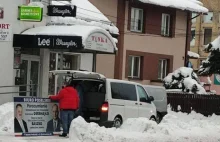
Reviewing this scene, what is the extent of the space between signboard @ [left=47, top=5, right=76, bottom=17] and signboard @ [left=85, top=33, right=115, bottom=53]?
1216 millimetres

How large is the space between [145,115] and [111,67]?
11.8 meters

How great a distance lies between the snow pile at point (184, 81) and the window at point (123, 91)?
14.2 meters

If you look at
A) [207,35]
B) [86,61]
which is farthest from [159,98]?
[207,35]

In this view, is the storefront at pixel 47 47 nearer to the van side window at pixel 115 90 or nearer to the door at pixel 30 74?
the door at pixel 30 74

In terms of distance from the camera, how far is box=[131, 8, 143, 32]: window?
31.8 m

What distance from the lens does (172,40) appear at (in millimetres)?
34281

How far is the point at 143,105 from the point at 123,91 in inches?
57.5

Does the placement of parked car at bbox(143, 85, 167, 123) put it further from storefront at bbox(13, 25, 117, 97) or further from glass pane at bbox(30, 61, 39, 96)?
glass pane at bbox(30, 61, 39, 96)

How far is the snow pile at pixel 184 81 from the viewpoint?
104 ft

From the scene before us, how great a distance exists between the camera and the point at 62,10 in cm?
2025

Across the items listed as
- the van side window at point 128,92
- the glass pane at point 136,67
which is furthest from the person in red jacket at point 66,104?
the glass pane at point 136,67

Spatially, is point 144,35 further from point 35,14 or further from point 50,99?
point 50,99

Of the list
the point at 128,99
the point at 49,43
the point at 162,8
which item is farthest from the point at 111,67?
the point at 128,99

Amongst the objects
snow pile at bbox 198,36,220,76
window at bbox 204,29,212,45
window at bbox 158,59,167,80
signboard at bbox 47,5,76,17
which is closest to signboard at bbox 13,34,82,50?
signboard at bbox 47,5,76,17
